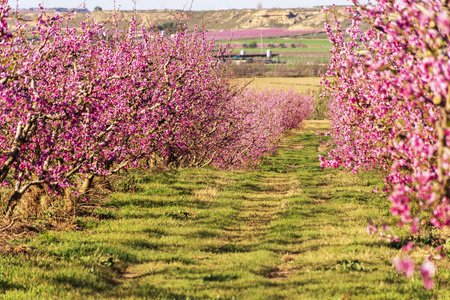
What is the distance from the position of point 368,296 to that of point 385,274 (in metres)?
1.42

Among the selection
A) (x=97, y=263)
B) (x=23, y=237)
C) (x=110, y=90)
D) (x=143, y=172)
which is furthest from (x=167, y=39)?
(x=97, y=263)

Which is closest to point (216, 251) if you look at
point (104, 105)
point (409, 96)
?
point (104, 105)

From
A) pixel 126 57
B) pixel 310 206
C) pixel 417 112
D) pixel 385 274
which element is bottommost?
pixel 310 206

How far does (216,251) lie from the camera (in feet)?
40.2

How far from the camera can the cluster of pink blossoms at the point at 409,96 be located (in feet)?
17.2

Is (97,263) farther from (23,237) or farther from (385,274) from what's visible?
(385,274)

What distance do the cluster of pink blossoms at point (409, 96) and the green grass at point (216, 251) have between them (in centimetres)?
163

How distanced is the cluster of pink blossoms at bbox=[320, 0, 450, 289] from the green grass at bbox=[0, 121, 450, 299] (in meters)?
1.63

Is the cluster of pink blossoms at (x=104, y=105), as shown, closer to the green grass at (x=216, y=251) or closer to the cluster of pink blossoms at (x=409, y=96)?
the green grass at (x=216, y=251)

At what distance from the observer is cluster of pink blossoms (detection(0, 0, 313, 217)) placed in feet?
34.2

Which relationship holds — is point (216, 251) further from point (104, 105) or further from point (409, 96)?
point (409, 96)

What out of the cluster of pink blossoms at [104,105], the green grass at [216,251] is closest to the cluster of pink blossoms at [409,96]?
the green grass at [216,251]

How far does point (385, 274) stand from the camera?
9.60 meters

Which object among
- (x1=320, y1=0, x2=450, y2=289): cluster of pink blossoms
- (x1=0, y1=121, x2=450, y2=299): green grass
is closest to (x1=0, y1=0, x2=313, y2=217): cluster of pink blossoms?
(x1=0, y1=121, x2=450, y2=299): green grass
